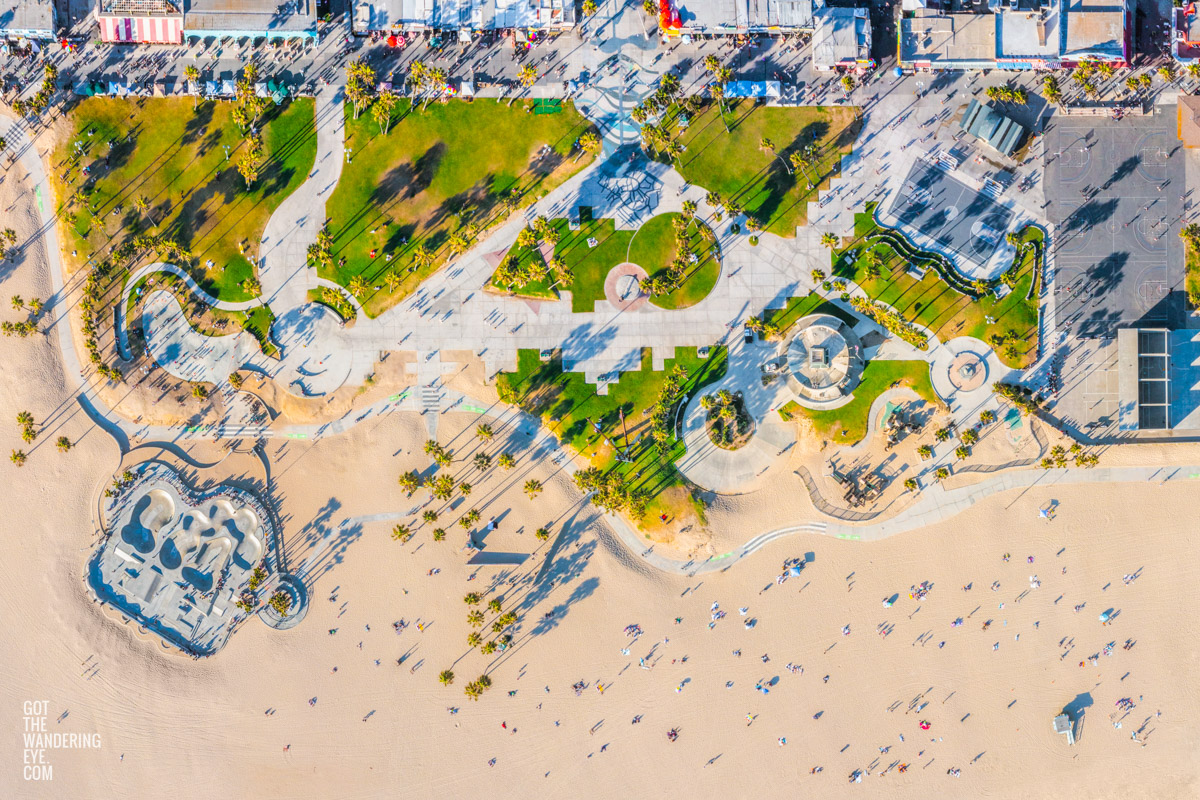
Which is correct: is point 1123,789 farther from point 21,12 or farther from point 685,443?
point 21,12

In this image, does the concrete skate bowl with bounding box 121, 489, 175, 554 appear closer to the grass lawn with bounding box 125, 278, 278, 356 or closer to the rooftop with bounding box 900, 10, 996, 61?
the grass lawn with bounding box 125, 278, 278, 356

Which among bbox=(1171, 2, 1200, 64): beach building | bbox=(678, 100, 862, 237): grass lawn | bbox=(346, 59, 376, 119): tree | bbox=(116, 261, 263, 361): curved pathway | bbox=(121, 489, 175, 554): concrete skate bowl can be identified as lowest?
bbox=(121, 489, 175, 554): concrete skate bowl

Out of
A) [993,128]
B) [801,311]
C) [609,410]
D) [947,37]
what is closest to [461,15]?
[609,410]

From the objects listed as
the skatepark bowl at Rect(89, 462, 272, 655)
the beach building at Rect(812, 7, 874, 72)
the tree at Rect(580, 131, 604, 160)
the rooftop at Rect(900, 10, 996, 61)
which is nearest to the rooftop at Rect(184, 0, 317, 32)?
the tree at Rect(580, 131, 604, 160)

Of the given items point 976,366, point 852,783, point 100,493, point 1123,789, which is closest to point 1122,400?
point 976,366

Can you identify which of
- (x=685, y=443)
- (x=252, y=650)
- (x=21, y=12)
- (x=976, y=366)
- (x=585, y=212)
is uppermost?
(x=21, y=12)

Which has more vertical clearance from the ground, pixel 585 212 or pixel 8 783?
pixel 585 212
